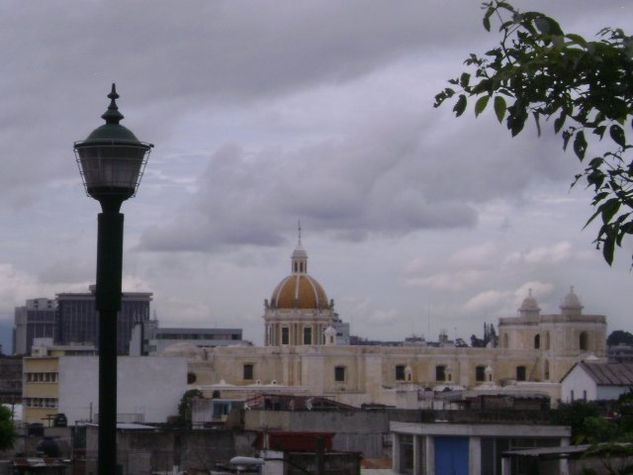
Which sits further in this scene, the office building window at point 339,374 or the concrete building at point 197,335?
the concrete building at point 197,335

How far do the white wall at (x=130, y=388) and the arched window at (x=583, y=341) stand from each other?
53.7 m

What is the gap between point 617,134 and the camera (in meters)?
5.53

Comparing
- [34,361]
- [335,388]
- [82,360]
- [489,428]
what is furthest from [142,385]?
[335,388]

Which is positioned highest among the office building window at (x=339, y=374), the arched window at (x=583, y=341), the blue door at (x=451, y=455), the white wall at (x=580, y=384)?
the arched window at (x=583, y=341)

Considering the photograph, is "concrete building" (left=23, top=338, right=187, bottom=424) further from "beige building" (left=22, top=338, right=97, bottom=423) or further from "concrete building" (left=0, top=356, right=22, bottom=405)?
"concrete building" (left=0, top=356, right=22, bottom=405)

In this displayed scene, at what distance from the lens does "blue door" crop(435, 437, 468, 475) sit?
2923 cm

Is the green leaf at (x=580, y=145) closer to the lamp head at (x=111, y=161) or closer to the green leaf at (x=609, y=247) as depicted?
the green leaf at (x=609, y=247)

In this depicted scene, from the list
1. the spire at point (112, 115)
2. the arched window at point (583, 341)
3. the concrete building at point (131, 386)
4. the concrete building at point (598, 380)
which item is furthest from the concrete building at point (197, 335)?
the spire at point (112, 115)

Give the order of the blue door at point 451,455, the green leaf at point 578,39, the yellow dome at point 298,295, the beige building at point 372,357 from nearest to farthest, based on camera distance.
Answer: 1. the green leaf at point 578,39
2. the blue door at point 451,455
3. the beige building at point 372,357
4. the yellow dome at point 298,295

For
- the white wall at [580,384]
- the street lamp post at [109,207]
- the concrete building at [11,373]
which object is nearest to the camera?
the street lamp post at [109,207]

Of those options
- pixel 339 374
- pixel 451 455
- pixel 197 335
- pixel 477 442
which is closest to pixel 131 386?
pixel 451 455

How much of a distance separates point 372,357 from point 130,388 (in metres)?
52.5

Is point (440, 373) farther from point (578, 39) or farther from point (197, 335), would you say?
point (578, 39)

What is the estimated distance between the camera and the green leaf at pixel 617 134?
5.51m
